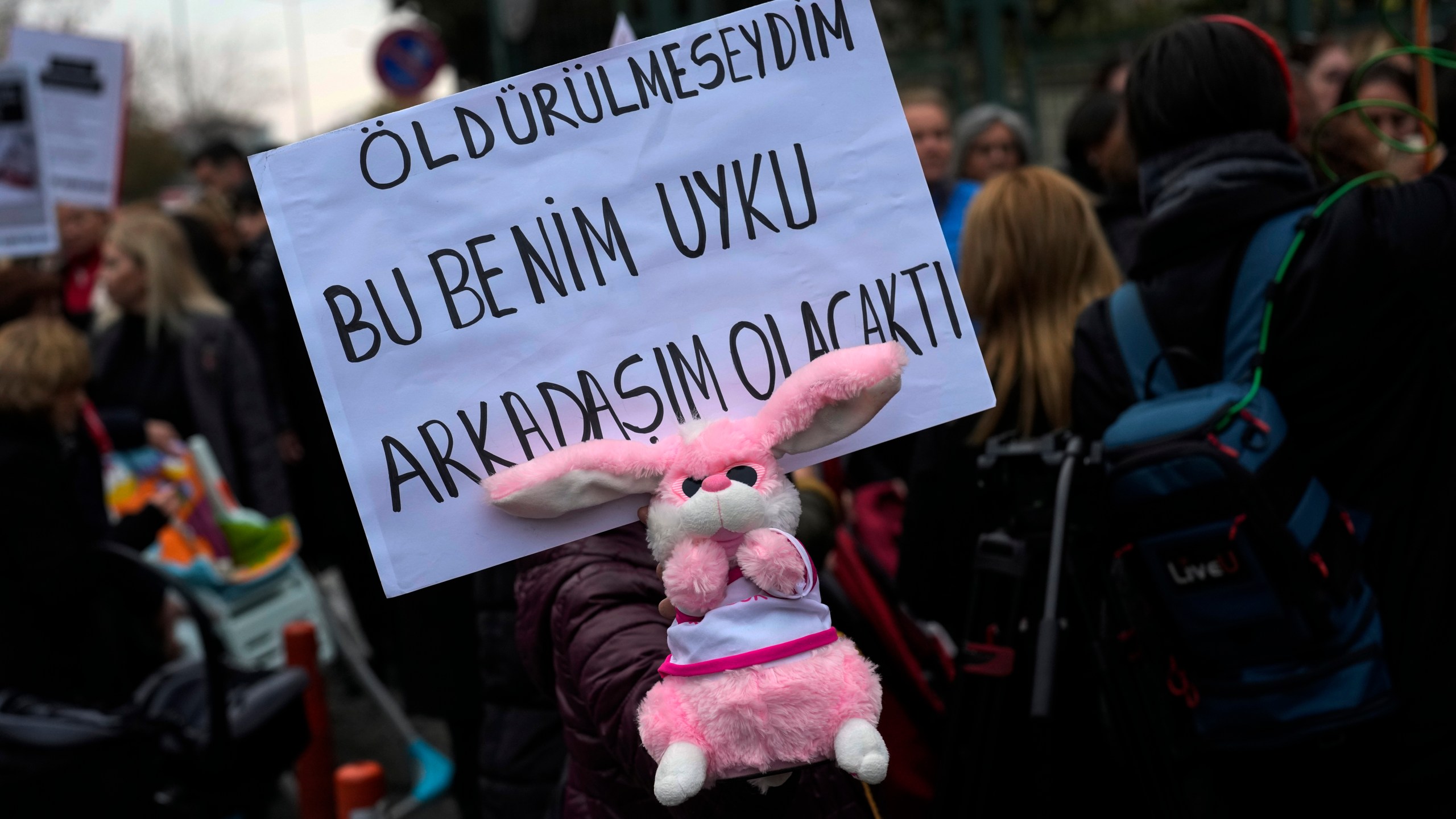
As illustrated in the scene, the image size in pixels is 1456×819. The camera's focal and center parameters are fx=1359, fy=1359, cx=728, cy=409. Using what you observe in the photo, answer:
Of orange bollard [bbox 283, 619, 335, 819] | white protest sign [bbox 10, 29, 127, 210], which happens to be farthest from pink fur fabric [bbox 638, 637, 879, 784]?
white protest sign [bbox 10, 29, 127, 210]

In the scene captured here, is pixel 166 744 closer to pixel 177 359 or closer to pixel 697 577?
pixel 697 577

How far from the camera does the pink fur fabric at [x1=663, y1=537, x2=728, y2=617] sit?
60.7 inches

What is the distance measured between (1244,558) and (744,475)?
1.09 meters

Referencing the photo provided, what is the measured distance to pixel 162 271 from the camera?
18.5ft

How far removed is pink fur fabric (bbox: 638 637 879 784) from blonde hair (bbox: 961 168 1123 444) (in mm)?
→ 1531

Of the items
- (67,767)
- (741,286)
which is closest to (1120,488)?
(741,286)

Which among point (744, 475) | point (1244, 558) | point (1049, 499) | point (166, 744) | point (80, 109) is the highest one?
point (80, 109)

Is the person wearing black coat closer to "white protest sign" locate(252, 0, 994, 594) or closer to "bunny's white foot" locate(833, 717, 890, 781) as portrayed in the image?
"white protest sign" locate(252, 0, 994, 594)

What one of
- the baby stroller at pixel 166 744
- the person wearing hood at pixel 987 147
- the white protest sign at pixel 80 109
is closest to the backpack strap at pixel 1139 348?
the baby stroller at pixel 166 744

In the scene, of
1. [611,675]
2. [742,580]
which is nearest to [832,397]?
[742,580]

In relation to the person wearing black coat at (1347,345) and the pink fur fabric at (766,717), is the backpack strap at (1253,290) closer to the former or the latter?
the person wearing black coat at (1347,345)

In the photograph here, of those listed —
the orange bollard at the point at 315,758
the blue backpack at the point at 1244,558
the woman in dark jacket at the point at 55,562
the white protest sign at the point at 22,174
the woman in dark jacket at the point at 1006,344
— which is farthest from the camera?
the white protest sign at the point at 22,174

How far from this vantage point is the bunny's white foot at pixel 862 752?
1.45 m

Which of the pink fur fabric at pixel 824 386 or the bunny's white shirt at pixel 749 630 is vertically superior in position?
the pink fur fabric at pixel 824 386
